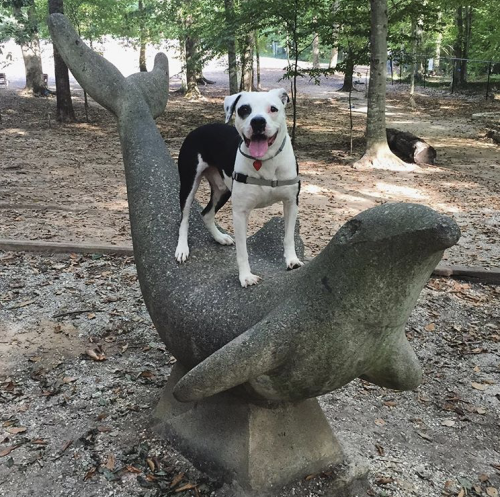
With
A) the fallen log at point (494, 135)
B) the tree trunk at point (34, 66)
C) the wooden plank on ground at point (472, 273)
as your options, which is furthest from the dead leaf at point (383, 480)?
the tree trunk at point (34, 66)

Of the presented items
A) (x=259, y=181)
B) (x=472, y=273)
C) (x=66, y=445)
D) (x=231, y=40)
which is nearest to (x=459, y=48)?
(x=231, y=40)

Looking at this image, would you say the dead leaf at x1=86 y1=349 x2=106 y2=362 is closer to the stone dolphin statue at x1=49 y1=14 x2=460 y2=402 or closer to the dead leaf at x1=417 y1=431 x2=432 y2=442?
the stone dolphin statue at x1=49 y1=14 x2=460 y2=402

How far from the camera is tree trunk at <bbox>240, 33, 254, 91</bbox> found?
46.1ft

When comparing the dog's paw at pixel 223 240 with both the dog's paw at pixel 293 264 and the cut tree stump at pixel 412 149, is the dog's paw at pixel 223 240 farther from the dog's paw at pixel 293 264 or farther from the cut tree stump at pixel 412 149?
the cut tree stump at pixel 412 149

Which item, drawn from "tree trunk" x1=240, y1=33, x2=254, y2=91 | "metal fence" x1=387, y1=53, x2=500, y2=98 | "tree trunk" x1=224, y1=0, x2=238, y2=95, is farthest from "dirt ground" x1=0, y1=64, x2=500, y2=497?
"metal fence" x1=387, y1=53, x2=500, y2=98

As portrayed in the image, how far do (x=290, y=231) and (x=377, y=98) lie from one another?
27.5ft

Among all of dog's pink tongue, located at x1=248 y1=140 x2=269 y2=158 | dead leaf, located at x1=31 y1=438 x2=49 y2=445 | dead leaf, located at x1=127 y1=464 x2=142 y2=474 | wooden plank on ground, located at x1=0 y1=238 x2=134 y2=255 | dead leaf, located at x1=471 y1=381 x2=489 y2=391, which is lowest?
dead leaf, located at x1=471 y1=381 x2=489 y2=391

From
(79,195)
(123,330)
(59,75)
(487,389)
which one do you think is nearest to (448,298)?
(487,389)

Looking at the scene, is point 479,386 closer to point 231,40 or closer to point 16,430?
point 16,430

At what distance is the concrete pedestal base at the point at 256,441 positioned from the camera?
109 inches

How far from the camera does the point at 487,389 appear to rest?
13.2 ft

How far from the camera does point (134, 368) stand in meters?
4.01

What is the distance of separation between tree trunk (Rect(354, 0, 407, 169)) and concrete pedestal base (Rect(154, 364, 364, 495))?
8.43 metres

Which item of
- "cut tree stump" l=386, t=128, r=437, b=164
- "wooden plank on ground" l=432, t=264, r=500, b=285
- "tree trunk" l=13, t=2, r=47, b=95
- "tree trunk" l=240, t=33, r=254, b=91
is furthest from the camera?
"tree trunk" l=13, t=2, r=47, b=95
